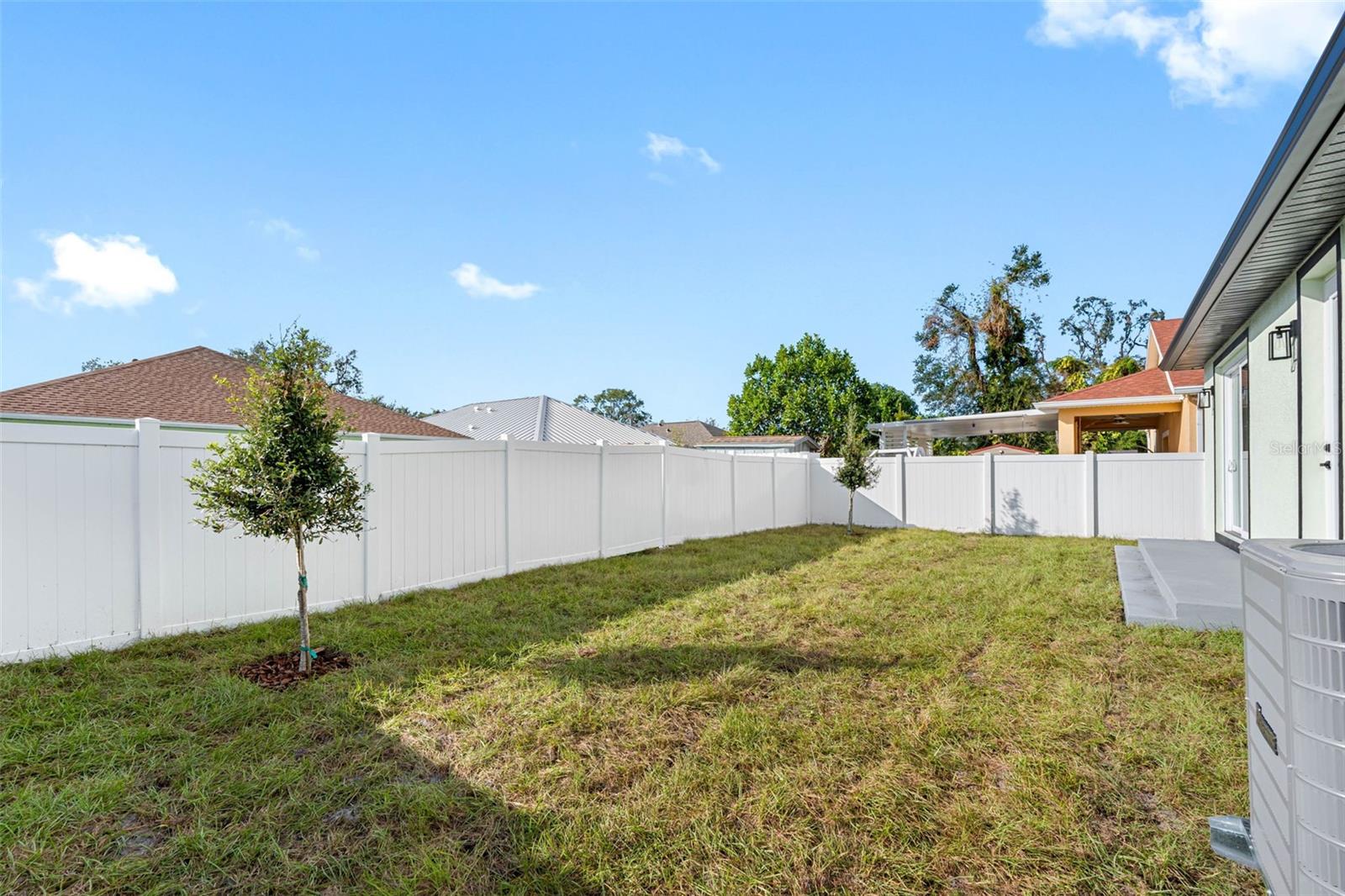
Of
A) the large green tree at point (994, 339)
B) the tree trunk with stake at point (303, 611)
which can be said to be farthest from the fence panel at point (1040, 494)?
the large green tree at point (994, 339)

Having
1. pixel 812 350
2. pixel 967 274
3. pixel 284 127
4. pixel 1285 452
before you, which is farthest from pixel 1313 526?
pixel 812 350

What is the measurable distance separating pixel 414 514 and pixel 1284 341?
7.96 metres

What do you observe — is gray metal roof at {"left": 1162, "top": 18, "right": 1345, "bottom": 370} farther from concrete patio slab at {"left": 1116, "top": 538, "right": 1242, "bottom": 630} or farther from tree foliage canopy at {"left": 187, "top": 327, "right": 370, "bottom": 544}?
tree foliage canopy at {"left": 187, "top": 327, "right": 370, "bottom": 544}

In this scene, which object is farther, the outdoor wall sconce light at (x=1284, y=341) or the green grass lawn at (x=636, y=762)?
the outdoor wall sconce light at (x=1284, y=341)

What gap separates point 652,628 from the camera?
193 inches

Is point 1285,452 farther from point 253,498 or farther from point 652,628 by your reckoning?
point 253,498

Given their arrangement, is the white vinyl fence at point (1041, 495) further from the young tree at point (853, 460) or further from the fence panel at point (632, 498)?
the fence panel at point (632, 498)

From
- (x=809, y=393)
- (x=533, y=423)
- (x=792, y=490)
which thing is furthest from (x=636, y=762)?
(x=809, y=393)

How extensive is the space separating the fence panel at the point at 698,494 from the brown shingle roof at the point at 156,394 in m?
4.76

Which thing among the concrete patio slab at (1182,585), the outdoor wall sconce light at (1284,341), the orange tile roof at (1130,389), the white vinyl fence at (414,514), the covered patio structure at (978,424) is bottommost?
the concrete patio slab at (1182,585)

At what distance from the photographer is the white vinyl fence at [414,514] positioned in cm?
397

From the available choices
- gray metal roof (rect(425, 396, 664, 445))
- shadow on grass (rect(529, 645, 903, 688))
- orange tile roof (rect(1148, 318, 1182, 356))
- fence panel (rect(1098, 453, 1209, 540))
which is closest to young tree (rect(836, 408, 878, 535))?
fence panel (rect(1098, 453, 1209, 540))

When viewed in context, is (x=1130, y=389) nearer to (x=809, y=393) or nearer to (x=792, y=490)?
(x=792, y=490)

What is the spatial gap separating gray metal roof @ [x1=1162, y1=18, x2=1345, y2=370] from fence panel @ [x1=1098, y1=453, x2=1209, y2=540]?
476 cm
